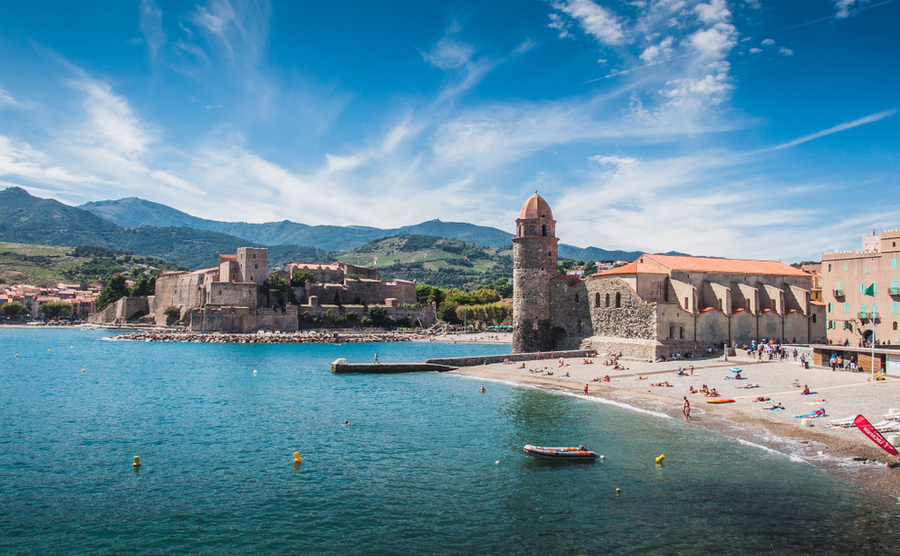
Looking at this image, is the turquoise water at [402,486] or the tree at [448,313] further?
the tree at [448,313]

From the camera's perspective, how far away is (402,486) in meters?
14.1

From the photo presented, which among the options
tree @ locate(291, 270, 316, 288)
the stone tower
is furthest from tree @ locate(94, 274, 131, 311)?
the stone tower

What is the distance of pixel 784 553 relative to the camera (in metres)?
10.1

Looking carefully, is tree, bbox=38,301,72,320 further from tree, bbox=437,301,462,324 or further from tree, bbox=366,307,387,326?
tree, bbox=437,301,462,324

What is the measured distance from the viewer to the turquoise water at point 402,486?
10.9m

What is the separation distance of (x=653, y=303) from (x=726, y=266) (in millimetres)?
7939

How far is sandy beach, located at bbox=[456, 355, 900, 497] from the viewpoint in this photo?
15148mm

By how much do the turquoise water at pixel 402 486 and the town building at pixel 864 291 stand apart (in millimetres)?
20999

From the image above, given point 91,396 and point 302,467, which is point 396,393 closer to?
point 302,467

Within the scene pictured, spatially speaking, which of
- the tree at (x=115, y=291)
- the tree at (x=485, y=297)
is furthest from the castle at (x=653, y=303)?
the tree at (x=115, y=291)

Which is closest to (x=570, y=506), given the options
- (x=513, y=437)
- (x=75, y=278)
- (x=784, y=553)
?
(x=784, y=553)

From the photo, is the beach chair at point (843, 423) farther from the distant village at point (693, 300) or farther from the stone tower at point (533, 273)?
the stone tower at point (533, 273)

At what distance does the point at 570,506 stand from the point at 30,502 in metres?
12.3

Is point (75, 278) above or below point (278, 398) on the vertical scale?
above
